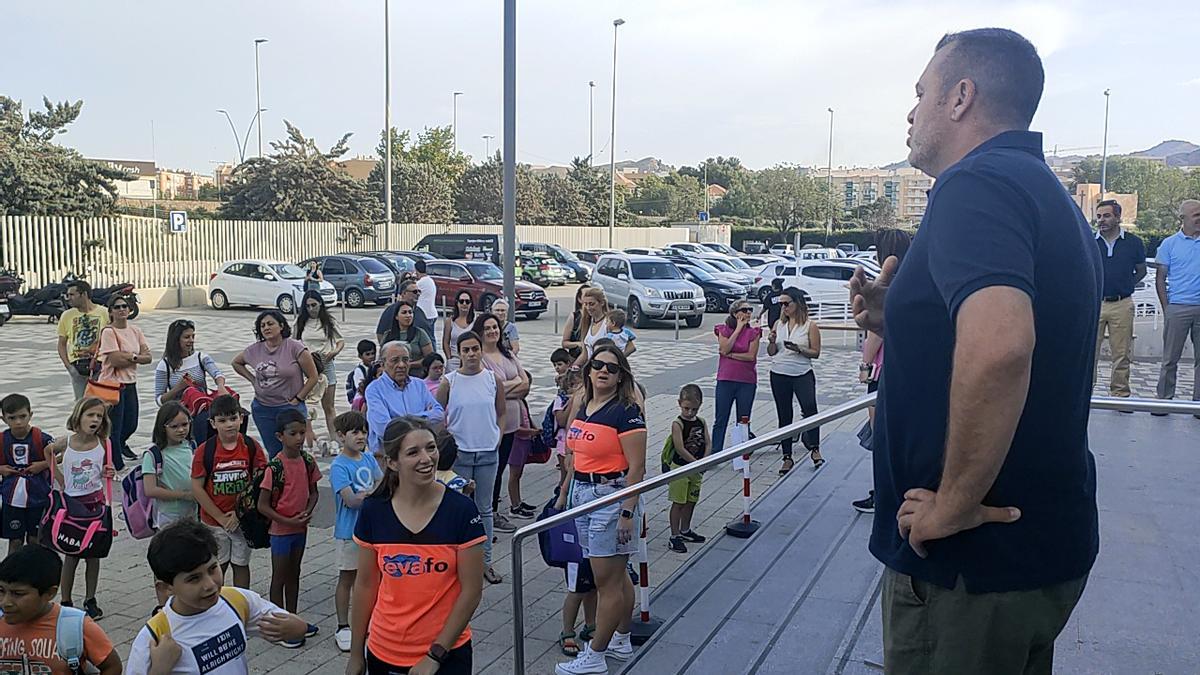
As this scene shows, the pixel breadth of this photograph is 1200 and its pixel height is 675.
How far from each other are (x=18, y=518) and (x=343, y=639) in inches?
87.1

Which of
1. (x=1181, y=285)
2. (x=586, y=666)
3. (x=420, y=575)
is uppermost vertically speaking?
(x=1181, y=285)

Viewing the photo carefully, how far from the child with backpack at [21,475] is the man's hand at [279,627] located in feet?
10.2

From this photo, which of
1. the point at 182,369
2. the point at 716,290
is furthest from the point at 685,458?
the point at 716,290

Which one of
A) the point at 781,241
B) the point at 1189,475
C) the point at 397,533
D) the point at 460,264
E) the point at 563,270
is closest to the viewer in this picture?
the point at 397,533

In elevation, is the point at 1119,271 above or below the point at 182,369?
above

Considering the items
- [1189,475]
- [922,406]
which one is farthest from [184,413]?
[1189,475]

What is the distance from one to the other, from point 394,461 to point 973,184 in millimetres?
2659

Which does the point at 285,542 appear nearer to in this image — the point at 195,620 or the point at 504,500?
the point at 195,620

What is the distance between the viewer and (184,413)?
19.2ft

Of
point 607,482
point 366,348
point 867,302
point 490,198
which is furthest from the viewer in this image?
point 490,198

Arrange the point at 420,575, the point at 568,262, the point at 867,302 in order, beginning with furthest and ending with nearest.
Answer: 1. the point at 568,262
2. the point at 420,575
3. the point at 867,302

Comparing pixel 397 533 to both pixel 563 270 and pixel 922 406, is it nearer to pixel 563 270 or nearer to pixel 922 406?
pixel 922 406

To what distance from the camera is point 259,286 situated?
28062mm

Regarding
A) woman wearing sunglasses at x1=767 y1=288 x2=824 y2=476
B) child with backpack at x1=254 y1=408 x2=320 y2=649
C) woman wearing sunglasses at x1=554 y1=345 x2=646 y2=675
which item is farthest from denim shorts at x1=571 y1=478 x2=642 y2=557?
woman wearing sunglasses at x1=767 y1=288 x2=824 y2=476
